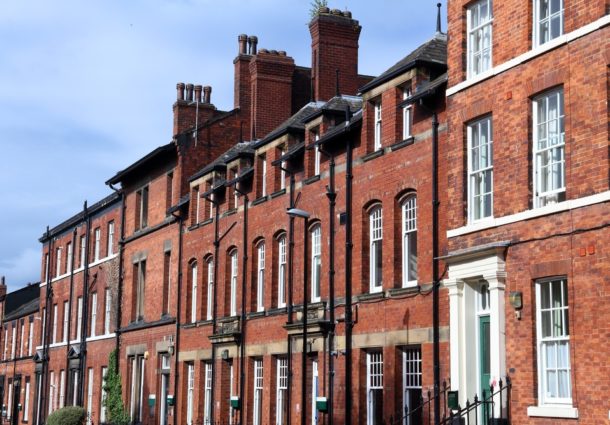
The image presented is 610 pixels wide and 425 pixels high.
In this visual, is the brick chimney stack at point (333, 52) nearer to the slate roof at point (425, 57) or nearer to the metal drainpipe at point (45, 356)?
the slate roof at point (425, 57)

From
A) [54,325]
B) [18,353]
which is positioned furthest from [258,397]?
[18,353]

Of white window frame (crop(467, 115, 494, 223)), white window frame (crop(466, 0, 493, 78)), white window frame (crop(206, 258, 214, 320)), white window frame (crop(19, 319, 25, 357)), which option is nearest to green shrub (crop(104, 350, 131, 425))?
white window frame (crop(206, 258, 214, 320))

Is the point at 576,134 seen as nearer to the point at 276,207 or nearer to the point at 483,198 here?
the point at 483,198

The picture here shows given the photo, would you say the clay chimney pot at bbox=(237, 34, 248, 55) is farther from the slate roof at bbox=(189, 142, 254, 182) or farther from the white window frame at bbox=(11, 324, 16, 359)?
the white window frame at bbox=(11, 324, 16, 359)

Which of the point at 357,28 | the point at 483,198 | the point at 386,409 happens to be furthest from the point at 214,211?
the point at 483,198

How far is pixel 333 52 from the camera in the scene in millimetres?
34281

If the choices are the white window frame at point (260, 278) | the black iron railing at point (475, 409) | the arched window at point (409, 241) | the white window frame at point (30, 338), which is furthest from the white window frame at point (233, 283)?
the white window frame at point (30, 338)

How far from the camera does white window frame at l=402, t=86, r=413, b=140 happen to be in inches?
987

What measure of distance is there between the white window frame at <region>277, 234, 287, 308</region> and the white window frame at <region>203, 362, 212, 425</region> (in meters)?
5.71

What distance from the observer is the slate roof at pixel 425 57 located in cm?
2434

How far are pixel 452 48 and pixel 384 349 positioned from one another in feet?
23.5

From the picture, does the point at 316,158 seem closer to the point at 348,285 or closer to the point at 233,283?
the point at 348,285

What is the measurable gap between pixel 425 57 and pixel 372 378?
7.71 m

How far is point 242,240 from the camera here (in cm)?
3378
